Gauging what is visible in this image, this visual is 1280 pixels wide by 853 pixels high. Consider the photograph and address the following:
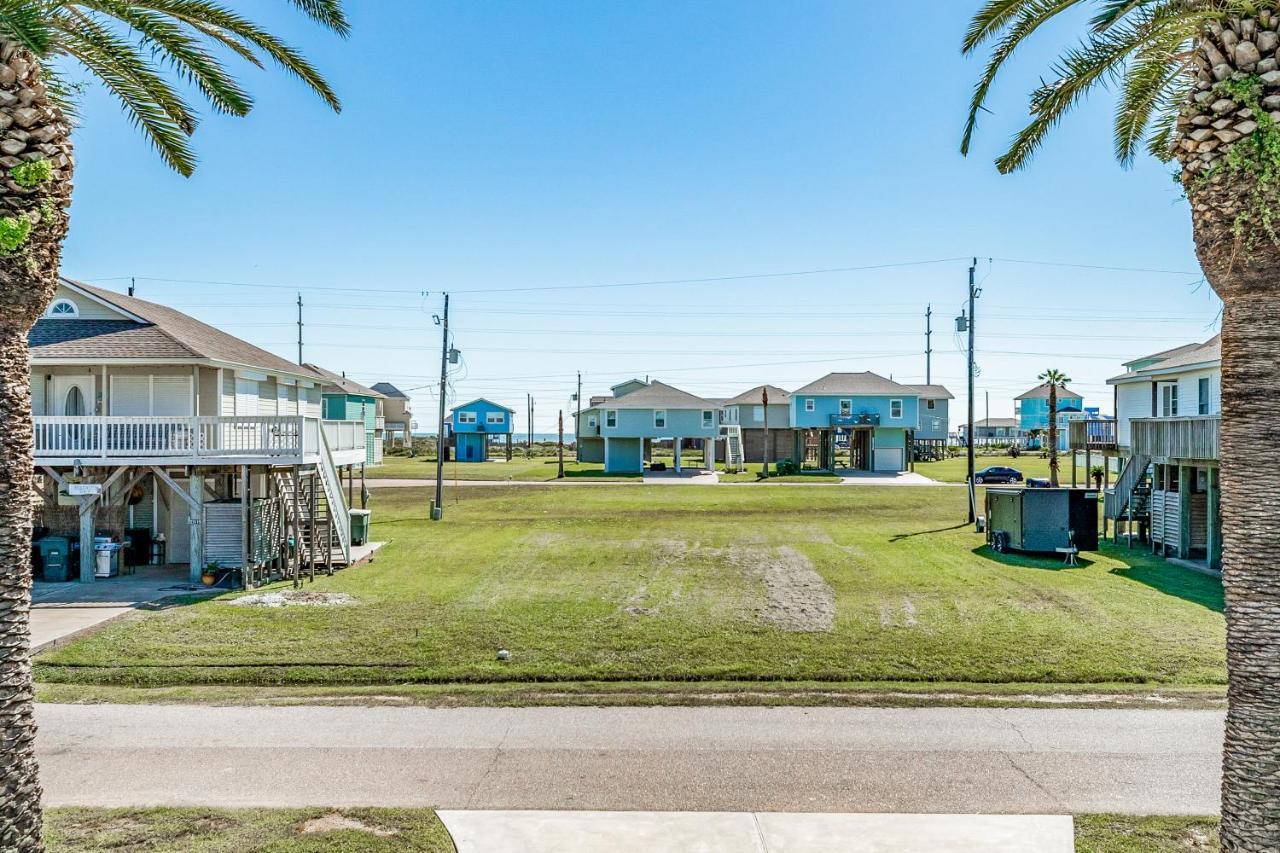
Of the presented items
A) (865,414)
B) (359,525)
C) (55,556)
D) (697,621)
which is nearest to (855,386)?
(865,414)

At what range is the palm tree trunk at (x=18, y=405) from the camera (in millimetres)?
5551

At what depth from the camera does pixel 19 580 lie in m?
5.63

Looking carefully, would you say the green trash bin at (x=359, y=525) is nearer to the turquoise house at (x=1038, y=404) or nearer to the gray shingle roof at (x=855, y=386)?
the gray shingle roof at (x=855, y=386)

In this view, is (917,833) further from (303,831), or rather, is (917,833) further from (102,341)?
(102,341)

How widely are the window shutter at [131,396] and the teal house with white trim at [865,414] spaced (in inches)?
1807

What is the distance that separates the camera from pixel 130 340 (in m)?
21.0

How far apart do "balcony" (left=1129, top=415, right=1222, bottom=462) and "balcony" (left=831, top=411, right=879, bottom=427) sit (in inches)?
1219

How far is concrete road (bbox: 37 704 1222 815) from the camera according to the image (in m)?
8.15

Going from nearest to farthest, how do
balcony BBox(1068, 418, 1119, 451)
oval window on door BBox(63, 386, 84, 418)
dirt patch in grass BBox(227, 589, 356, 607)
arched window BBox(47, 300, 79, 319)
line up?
dirt patch in grass BBox(227, 589, 356, 607) < oval window on door BBox(63, 386, 84, 418) < arched window BBox(47, 300, 79, 319) < balcony BBox(1068, 418, 1119, 451)

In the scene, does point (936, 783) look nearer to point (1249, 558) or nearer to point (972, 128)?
point (1249, 558)

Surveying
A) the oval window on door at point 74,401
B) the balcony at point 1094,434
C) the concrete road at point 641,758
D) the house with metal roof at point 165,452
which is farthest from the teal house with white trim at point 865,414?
the concrete road at point 641,758

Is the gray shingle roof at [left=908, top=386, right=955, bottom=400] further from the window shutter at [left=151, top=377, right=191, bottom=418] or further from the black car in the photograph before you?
the window shutter at [left=151, top=377, right=191, bottom=418]

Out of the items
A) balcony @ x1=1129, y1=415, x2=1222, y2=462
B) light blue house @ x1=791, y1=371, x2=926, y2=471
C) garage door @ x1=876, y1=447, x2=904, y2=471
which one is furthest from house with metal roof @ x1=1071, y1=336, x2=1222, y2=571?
garage door @ x1=876, y1=447, x2=904, y2=471

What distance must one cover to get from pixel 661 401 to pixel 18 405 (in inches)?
2009
